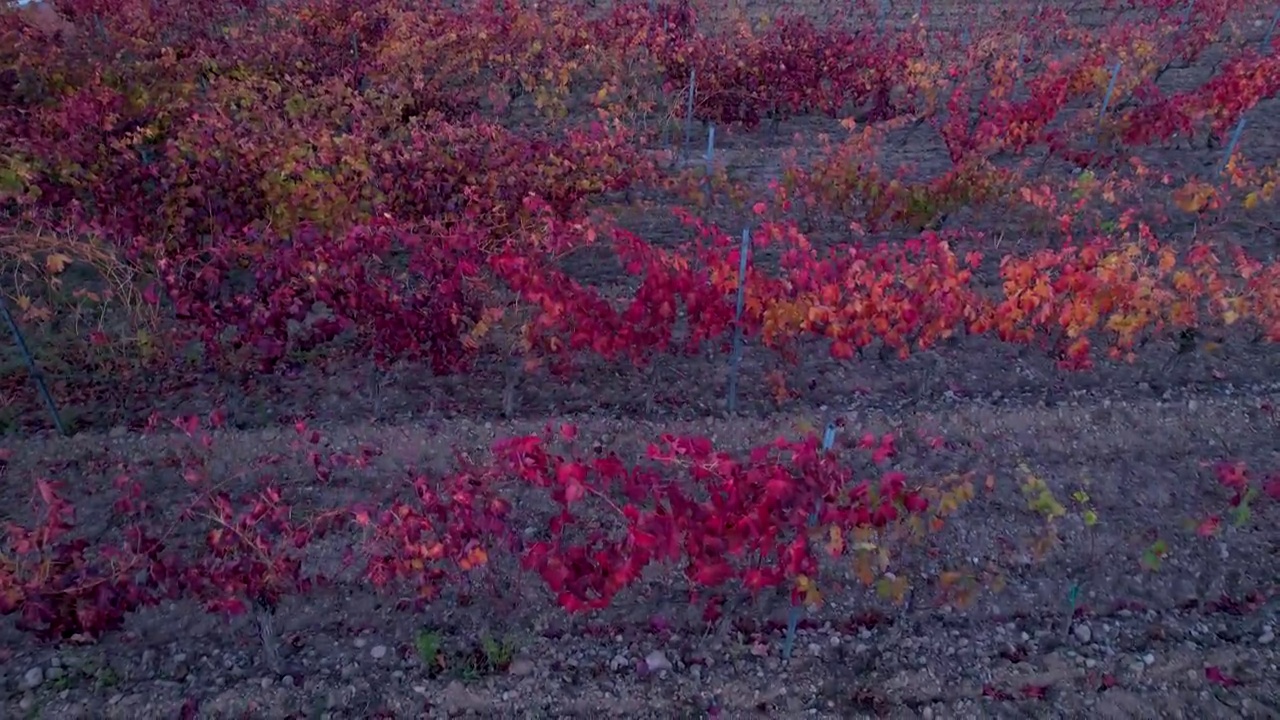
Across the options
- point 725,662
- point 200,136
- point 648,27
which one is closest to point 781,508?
point 725,662

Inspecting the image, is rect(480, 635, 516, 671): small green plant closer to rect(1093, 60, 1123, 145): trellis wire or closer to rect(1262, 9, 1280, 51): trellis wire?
rect(1093, 60, 1123, 145): trellis wire

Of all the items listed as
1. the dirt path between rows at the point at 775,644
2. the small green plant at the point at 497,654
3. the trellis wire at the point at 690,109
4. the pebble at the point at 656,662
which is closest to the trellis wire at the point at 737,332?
the dirt path between rows at the point at 775,644

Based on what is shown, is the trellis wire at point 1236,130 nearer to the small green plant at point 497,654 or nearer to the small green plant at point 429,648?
the small green plant at point 497,654

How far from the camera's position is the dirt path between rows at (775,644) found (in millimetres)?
3340

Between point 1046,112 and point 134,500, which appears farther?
point 1046,112

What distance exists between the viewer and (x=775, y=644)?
11.7 ft

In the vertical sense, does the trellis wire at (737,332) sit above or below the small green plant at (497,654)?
above

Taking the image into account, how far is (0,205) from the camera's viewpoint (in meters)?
5.48

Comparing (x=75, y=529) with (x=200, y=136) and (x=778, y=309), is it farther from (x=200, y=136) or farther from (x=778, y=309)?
(x=778, y=309)

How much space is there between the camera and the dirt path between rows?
3.34m

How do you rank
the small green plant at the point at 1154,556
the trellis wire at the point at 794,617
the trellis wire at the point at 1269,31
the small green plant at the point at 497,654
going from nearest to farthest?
the trellis wire at the point at 794,617 < the small green plant at the point at 497,654 < the small green plant at the point at 1154,556 < the trellis wire at the point at 1269,31

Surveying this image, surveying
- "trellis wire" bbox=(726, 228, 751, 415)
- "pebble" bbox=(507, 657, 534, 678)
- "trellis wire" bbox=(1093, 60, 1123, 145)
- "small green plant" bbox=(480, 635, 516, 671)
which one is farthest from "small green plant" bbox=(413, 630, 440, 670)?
"trellis wire" bbox=(1093, 60, 1123, 145)

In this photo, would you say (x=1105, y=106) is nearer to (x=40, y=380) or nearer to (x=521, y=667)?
(x=521, y=667)

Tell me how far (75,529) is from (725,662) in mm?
2947
